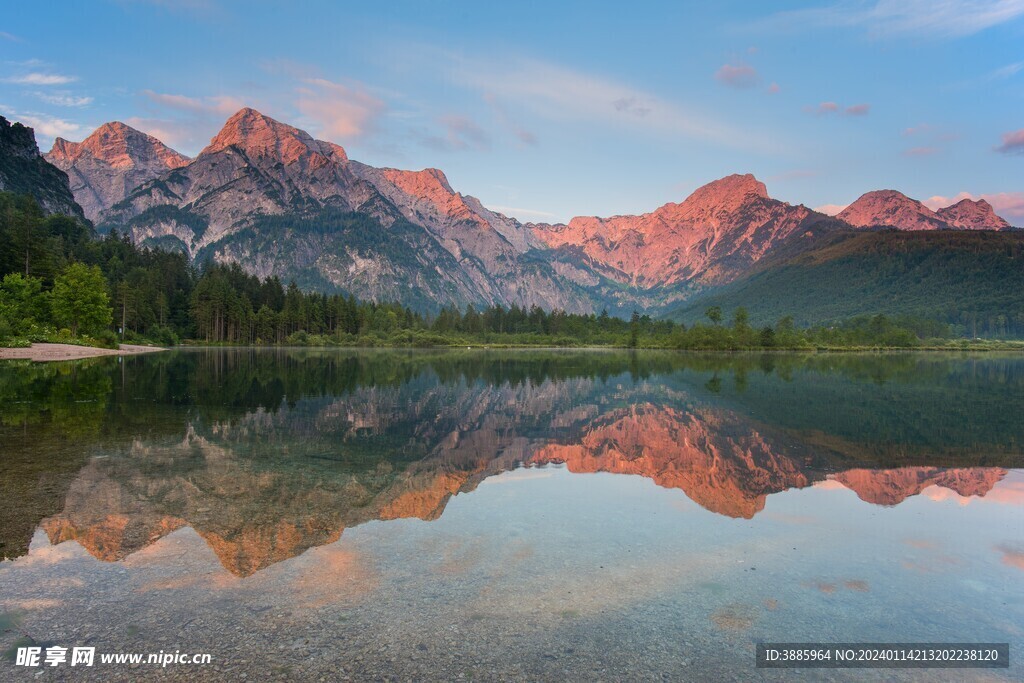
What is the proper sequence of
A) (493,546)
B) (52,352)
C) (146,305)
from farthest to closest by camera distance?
(146,305) → (52,352) → (493,546)

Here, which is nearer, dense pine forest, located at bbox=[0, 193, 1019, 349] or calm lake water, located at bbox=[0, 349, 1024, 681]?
calm lake water, located at bbox=[0, 349, 1024, 681]

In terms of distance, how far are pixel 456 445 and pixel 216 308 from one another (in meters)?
148

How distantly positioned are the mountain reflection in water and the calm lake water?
0.14 m

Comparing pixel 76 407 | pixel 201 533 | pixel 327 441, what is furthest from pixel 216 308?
pixel 201 533

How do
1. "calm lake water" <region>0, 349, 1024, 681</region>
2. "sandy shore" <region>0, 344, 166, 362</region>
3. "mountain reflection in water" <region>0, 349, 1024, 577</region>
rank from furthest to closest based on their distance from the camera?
"sandy shore" <region>0, 344, 166, 362</region>
"mountain reflection in water" <region>0, 349, 1024, 577</region>
"calm lake water" <region>0, 349, 1024, 681</region>

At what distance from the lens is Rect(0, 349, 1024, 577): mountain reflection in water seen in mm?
12164

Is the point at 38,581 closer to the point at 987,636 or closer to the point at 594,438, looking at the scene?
the point at 987,636

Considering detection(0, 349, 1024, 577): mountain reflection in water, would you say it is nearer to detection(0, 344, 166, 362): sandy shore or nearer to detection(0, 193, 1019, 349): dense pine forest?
detection(0, 344, 166, 362): sandy shore

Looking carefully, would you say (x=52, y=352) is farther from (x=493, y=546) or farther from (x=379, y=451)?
(x=493, y=546)

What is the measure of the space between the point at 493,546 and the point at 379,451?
9567mm

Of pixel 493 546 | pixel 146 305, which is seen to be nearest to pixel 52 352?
pixel 146 305

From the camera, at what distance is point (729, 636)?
303 inches

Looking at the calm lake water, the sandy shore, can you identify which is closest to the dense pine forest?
the sandy shore

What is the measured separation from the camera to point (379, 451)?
64.7 feet
